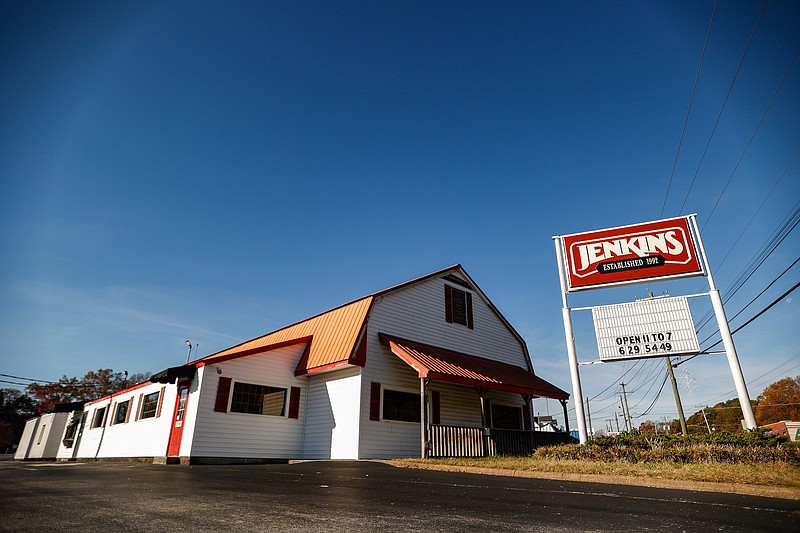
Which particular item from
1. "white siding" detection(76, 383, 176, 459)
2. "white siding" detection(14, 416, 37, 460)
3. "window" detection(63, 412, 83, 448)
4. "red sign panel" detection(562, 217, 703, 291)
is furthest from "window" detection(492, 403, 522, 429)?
"white siding" detection(14, 416, 37, 460)

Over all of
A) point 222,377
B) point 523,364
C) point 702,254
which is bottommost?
point 222,377

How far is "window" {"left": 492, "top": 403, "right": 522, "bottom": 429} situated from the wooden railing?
10.9ft

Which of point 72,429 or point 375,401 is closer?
point 375,401

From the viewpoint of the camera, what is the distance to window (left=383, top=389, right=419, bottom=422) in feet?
52.5

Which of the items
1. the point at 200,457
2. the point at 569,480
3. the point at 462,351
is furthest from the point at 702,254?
the point at 200,457

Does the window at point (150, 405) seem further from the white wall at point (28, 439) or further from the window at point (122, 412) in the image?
the white wall at point (28, 439)

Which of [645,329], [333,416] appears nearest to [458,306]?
[333,416]

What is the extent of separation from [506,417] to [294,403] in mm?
10062

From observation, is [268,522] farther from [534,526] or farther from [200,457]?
[200,457]

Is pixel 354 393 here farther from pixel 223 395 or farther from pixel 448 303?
pixel 448 303

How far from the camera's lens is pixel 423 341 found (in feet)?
59.6

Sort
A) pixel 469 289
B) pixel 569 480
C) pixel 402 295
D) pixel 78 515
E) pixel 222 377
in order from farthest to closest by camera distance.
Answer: pixel 469 289, pixel 402 295, pixel 222 377, pixel 569 480, pixel 78 515

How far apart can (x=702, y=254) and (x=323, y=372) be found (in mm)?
13165

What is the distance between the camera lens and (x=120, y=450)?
19453 mm
